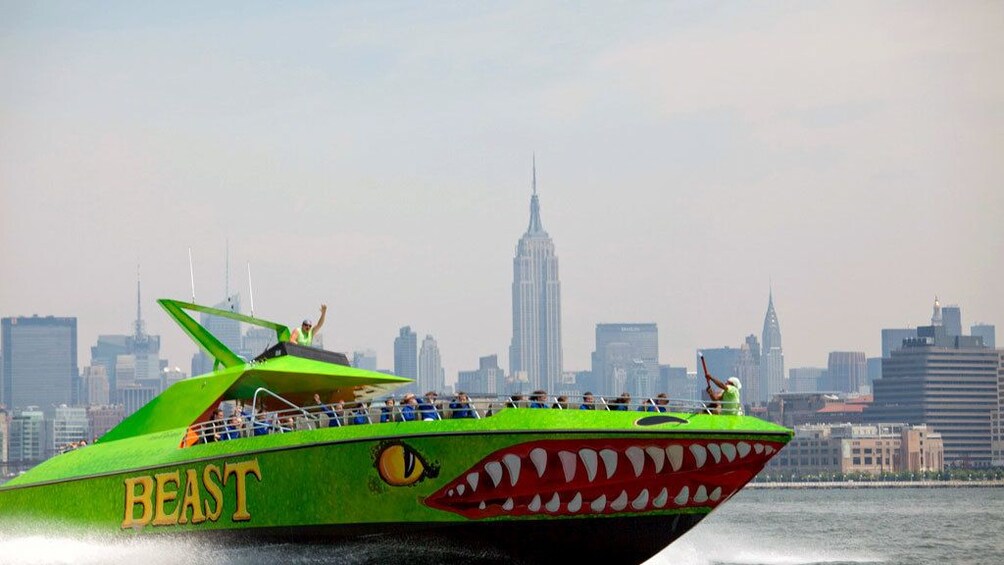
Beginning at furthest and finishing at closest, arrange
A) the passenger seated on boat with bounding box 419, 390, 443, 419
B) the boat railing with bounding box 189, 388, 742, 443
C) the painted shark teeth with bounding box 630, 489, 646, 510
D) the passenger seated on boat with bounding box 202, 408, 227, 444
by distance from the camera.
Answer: the passenger seated on boat with bounding box 202, 408, 227, 444, the passenger seated on boat with bounding box 419, 390, 443, 419, the boat railing with bounding box 189, 388, 742, 443, the painted shark teeth with bounding box 630, 489, 646, 510

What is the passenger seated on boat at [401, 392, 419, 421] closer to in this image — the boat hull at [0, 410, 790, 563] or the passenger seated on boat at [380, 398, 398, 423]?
the passenger seated on boat at [380, 398, 398, 423]

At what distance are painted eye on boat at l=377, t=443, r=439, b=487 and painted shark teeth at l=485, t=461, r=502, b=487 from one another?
824 millimetres

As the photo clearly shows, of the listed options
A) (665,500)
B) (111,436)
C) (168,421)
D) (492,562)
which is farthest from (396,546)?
(111,436)

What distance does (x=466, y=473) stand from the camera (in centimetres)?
2816

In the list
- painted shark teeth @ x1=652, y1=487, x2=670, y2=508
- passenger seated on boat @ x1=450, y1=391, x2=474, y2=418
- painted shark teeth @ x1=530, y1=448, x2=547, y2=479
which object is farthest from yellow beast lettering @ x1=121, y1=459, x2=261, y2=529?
painted shark teeth @ x1=652, y1=487, x2=670, y2=508

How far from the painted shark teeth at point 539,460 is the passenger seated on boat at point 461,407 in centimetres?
129

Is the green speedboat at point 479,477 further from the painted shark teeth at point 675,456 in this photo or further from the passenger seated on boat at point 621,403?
the passenger seated on boat at point 621,403

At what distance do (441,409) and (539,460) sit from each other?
76.7 inches

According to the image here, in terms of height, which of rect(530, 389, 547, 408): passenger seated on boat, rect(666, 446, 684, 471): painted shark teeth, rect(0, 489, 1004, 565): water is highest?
rect(530, 389, 547, 408): passenger seated on boat

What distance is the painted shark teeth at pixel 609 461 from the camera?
1106 inches

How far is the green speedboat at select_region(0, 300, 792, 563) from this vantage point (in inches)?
1105

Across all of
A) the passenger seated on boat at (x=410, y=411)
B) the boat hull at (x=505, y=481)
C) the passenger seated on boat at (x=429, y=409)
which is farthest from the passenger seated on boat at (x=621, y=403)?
the passenger seated on boat at (x=410, y=411)

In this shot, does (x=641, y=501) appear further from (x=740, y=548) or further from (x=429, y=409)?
(x=740, y=548)

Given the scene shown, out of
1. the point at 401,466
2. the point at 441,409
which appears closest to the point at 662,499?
the point at 441,409
